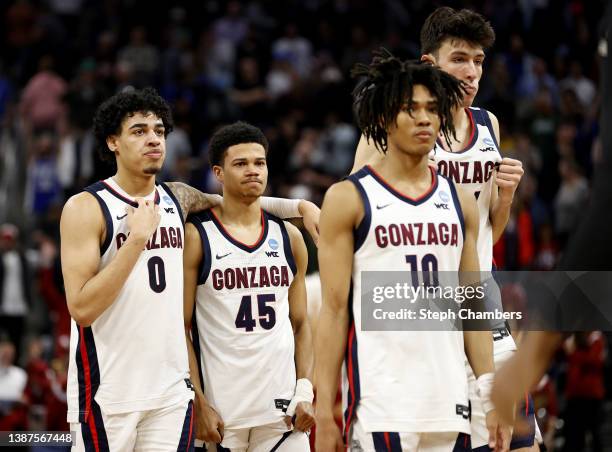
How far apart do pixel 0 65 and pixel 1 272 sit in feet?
18.5

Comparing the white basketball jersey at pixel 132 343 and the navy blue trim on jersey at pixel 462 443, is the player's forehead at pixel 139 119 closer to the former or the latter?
the white basketball jersey at pixel 132 343

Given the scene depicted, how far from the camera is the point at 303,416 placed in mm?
6613

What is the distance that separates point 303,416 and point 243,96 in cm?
1193

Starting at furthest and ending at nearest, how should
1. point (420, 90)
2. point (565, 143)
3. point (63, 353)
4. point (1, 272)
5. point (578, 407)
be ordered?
point (565, 143)
point (1, 272)
point (63, 353)
point (578, 407)
point (420, 90)

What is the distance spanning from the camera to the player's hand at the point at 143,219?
6145 millimetres

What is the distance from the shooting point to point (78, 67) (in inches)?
733

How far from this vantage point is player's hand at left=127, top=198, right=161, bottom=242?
6.14 meters

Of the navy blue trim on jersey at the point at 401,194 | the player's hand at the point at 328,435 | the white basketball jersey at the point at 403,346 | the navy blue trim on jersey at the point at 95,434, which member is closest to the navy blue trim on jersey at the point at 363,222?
the white basketball jersey at the point at 403,346

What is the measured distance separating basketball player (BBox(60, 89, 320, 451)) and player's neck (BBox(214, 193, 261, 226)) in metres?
0.56

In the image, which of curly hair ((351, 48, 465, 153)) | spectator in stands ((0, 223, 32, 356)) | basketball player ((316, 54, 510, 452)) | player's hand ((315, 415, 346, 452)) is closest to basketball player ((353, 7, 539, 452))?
curly hair ((351, 48, 465, 153))

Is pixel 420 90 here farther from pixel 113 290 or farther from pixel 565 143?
→ pixel 565 143

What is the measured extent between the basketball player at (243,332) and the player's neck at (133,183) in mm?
421

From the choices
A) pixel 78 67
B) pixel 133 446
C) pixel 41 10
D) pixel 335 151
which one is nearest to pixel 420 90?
pixel 133 446

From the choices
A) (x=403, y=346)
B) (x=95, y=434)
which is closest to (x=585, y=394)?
(x=95, y=434)
